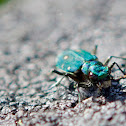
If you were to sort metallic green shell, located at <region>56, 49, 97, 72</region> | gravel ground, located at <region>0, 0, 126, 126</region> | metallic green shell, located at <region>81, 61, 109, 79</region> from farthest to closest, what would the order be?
metallic green shell, located at <region>56, 49, 97, 72</region>, metallic green shell, located at <region>81, 61, 109, 79</region>, gravel ground, located at <region>0, 0, 126, 126</region>

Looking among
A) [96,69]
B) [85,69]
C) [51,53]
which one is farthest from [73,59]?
[51,53]

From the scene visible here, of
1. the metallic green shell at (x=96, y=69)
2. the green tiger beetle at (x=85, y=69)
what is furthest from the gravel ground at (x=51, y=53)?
the metallic green shell at (x=96, y=69)

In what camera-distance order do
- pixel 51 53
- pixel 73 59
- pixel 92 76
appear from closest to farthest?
pixel 92 76
pixel 73 59
pixel 51 53

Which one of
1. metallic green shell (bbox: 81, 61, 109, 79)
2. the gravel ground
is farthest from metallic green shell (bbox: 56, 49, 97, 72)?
the gravel ground

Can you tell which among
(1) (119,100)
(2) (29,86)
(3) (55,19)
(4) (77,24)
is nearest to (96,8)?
(4) (77,24)

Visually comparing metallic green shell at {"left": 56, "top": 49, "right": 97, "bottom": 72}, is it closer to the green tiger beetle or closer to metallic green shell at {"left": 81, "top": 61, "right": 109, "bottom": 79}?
the green tiger beetle

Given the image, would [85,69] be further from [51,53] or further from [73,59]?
[51,53]

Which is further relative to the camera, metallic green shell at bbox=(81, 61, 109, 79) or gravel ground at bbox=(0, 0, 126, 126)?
metallic green shell at bbox=(81, 61, 109, 79)
